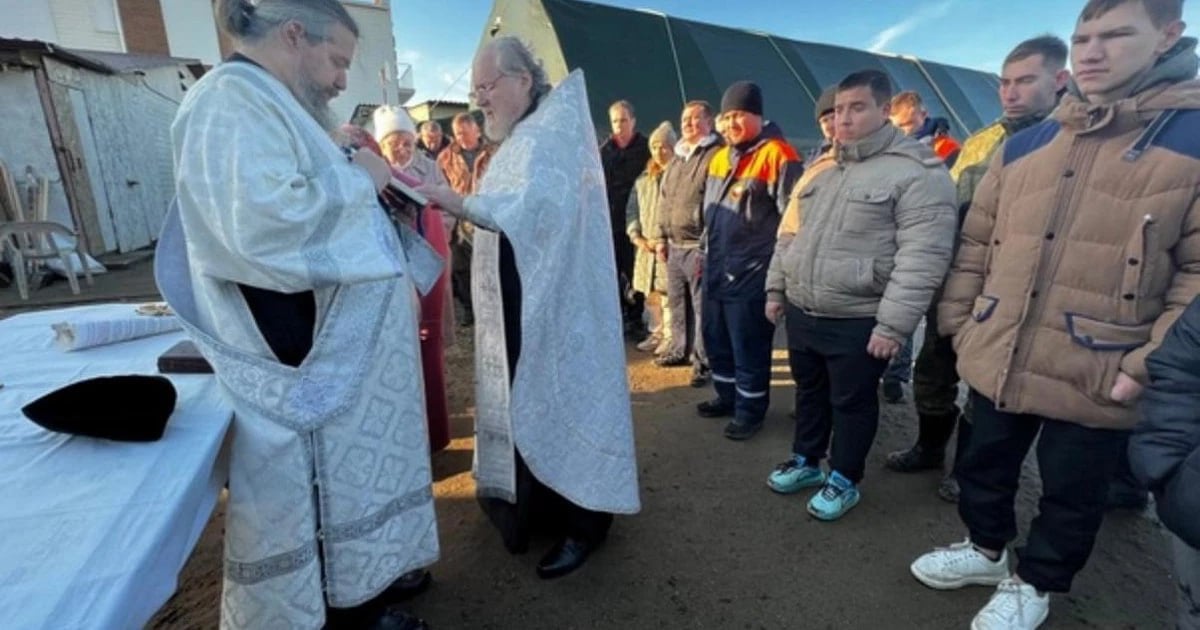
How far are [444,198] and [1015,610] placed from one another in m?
2.18

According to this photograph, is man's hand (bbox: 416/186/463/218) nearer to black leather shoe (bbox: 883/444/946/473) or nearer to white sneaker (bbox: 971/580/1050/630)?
white sneaker (bbox: 971/580/1050/630)

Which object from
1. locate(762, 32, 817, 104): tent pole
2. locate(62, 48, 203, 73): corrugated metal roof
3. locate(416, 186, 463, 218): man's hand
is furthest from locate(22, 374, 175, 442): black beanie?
locate(62, 48, 203, 73): corrugated metal roof

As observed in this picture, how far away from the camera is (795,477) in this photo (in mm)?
2725

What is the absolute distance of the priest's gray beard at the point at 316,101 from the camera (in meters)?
1.52

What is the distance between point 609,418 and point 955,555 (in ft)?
4.29

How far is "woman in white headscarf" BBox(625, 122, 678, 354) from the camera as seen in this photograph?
445 cm

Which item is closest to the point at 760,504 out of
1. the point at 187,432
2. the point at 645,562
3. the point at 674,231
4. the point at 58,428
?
the point at 645,562

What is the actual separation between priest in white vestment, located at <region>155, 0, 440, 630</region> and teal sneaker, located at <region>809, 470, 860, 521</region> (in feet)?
5.69

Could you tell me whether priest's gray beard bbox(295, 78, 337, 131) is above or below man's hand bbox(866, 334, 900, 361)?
above

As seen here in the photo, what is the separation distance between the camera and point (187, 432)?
1250 mm

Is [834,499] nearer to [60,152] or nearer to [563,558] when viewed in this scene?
[563,558]

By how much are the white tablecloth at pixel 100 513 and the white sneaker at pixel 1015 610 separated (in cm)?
216

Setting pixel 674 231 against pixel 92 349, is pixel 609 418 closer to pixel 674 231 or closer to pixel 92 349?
pixel 92 349

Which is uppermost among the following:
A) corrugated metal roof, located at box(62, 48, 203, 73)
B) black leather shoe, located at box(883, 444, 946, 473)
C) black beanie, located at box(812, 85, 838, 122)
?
corrugated metal roof, located at box(62, 48, 203, 73)
